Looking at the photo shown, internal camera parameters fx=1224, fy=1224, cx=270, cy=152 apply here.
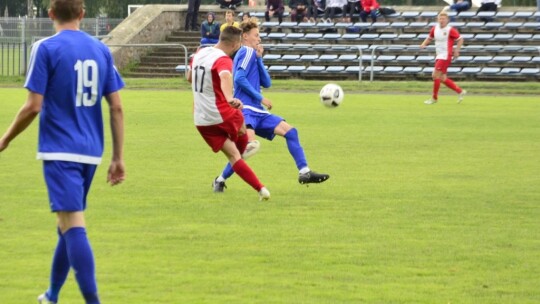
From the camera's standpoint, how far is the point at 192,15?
1642 inches

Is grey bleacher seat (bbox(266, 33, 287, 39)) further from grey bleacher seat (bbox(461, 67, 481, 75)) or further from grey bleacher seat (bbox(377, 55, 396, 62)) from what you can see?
grey bleacher seat (bbox(461, 67, 481, 75))

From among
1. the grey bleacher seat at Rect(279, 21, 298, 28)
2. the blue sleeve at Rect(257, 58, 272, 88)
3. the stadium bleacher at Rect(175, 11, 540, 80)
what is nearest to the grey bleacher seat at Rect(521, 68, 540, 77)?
the stadium bleacher at Rect(175, 11, 540, 80)

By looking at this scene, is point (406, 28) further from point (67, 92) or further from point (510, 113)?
point (67, 92)

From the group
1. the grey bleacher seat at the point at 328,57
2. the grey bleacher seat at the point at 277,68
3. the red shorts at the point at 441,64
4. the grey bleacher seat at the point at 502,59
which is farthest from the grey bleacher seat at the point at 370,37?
the red shorts at the point at 441,64

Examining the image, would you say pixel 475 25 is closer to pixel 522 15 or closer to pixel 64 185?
pixel 522 15

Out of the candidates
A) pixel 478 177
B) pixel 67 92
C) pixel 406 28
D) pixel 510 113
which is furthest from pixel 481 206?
pixel 406 28

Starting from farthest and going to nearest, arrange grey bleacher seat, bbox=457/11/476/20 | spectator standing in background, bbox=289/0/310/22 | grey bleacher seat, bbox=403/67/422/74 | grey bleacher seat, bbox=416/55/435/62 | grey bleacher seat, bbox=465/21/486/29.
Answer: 1. spectator standing in background, bbox=289/0/310/22
2. grey bleacher seat, bbox=457/11/476/20
3. grey bleacher seat, bbox=465/21/486/29
4. grey bleacher seat, bbox=416/55/435/62
5. grey bleacher seat, bbox=403/67/422/74

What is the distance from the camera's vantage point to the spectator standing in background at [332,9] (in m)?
40.0

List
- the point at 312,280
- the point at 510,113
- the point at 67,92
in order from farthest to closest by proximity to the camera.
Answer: the point at 510,113 → the point at 312,280 → the point at 67,92

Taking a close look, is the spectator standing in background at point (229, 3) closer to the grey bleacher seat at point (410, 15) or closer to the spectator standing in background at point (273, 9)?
the spectator standing in background at point (273, 9)

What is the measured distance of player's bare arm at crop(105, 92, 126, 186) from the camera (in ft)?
22.0

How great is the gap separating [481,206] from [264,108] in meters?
2.69

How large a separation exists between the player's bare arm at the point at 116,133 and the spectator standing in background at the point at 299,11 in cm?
3425

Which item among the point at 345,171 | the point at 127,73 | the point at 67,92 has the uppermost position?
the point at 67,92
